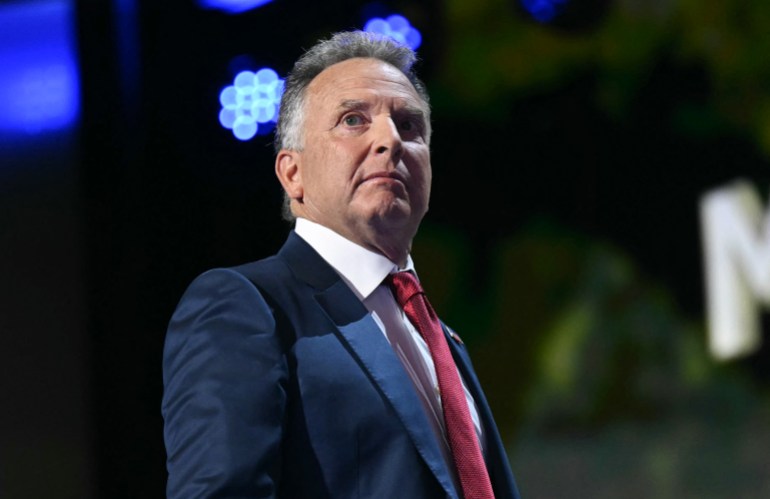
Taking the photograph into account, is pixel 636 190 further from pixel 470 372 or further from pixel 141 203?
pixel 470 372

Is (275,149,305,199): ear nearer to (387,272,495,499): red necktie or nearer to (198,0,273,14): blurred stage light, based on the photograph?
(387,272,495,499): red necktie

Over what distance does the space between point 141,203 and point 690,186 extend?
1.80 metres

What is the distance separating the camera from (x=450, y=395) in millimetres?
1323

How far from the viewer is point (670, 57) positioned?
3725mm

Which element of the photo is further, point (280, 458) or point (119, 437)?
point (119, 437)

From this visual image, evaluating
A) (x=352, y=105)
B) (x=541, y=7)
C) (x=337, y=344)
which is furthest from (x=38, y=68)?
(x=337, y=344)

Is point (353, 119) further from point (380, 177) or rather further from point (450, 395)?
point (450, 395)

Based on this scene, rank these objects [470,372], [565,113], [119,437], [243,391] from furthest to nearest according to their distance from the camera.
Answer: [565,113]
[119,437]
[470,372]
[243,391]

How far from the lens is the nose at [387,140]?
141cm

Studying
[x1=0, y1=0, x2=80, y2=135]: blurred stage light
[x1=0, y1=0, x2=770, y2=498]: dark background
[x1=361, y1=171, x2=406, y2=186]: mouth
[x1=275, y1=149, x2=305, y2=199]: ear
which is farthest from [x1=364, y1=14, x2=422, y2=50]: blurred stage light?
[x1=361, y1=171, x2=406, y2=186]: mouth

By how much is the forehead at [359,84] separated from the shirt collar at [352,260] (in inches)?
→ 7.3

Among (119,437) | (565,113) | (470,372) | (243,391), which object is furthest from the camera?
(565,113)

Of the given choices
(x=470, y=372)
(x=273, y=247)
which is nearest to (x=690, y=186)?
(x=273, y=247)

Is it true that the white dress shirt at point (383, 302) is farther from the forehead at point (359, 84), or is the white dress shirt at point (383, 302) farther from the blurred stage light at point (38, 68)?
the blurred stage light at point (38, 68)
